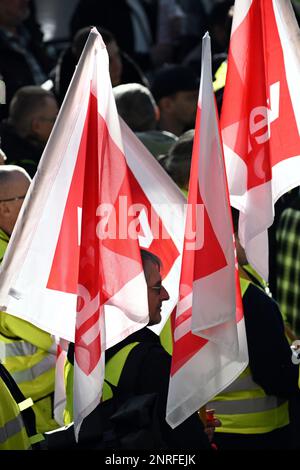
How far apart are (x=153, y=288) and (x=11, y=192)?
1061mm

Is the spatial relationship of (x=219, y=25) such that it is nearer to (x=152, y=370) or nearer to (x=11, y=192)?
(x=11, y=192)

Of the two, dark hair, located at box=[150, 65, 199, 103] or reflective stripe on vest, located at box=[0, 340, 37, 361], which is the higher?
dark hair, located at box=[150, 65, 199, 103]

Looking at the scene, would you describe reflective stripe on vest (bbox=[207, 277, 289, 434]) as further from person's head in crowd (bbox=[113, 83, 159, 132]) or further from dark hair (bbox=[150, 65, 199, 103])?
dark hair (bbox=[150, 65, 199, 103])

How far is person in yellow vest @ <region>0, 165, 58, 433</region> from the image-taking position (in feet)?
18.0

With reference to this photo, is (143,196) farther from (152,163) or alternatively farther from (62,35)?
(62,35)

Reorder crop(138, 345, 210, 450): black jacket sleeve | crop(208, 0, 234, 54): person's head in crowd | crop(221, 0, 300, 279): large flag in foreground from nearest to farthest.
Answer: crop(138, 345, 210, 450): black jacket sleeve, crop(221, 0, 300, 279): large flag in foreground, crop(208, 0, 234, 54): person's head in crowd

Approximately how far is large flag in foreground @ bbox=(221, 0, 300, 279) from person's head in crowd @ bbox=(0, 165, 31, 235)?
102 centimetres

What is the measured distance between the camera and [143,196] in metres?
5.28

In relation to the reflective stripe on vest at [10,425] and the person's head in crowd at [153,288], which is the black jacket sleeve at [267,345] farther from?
the reflective stripe on vest at [10,425]

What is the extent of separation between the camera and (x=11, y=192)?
18.3 feet

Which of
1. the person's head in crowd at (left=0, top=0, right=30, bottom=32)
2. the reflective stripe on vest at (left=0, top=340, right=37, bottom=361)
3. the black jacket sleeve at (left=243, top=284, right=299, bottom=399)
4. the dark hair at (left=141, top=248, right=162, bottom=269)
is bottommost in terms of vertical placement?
the reflective stripe on vest at (left=0, top=340, right=37, bottom=361)

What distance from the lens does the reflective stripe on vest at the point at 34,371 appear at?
5520 millimetres

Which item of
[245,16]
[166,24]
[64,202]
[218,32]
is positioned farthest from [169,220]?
[166,24]

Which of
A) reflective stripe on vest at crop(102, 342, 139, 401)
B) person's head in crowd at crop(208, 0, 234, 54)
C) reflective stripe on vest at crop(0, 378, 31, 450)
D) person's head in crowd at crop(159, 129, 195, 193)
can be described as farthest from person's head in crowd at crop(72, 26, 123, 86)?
reflective stripe on vest at crop(0, 378, 31, 450)
